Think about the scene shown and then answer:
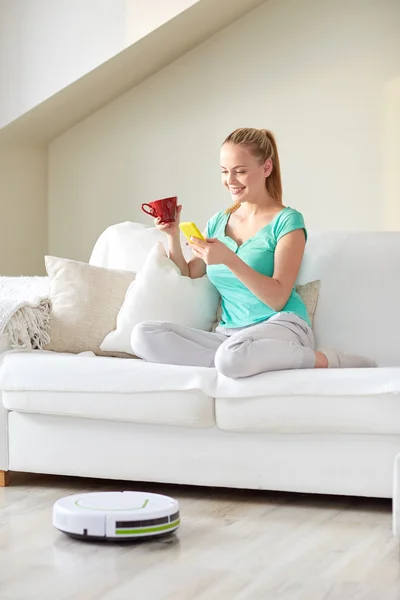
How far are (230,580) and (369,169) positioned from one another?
358 centimetres

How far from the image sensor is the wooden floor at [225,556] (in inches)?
68.2

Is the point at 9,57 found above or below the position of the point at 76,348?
above

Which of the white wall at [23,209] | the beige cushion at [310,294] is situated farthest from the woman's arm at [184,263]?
the white wall at [23,209]

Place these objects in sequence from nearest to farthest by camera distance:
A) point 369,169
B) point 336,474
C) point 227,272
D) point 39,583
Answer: point 39,583, point 336,474, point 227,272, point 369,169

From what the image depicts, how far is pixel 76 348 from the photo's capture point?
3049 mm

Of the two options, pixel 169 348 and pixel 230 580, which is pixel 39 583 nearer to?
Answer: pixel 230 580

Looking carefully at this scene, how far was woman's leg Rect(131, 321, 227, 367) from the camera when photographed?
2.72 metres

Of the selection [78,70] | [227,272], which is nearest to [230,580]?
[227,272]

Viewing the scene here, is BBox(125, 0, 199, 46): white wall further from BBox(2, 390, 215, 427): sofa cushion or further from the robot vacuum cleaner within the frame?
the robot vacuum cleaner

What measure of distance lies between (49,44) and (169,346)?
259cm

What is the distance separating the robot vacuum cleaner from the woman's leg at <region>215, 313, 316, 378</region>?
0.50 metres

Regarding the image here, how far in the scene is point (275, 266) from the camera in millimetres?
2816

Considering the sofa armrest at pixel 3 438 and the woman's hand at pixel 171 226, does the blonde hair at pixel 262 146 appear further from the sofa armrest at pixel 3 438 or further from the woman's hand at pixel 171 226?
the sofa armrest at pixel 3 438

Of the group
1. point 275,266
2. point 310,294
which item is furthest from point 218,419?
point 310,294
